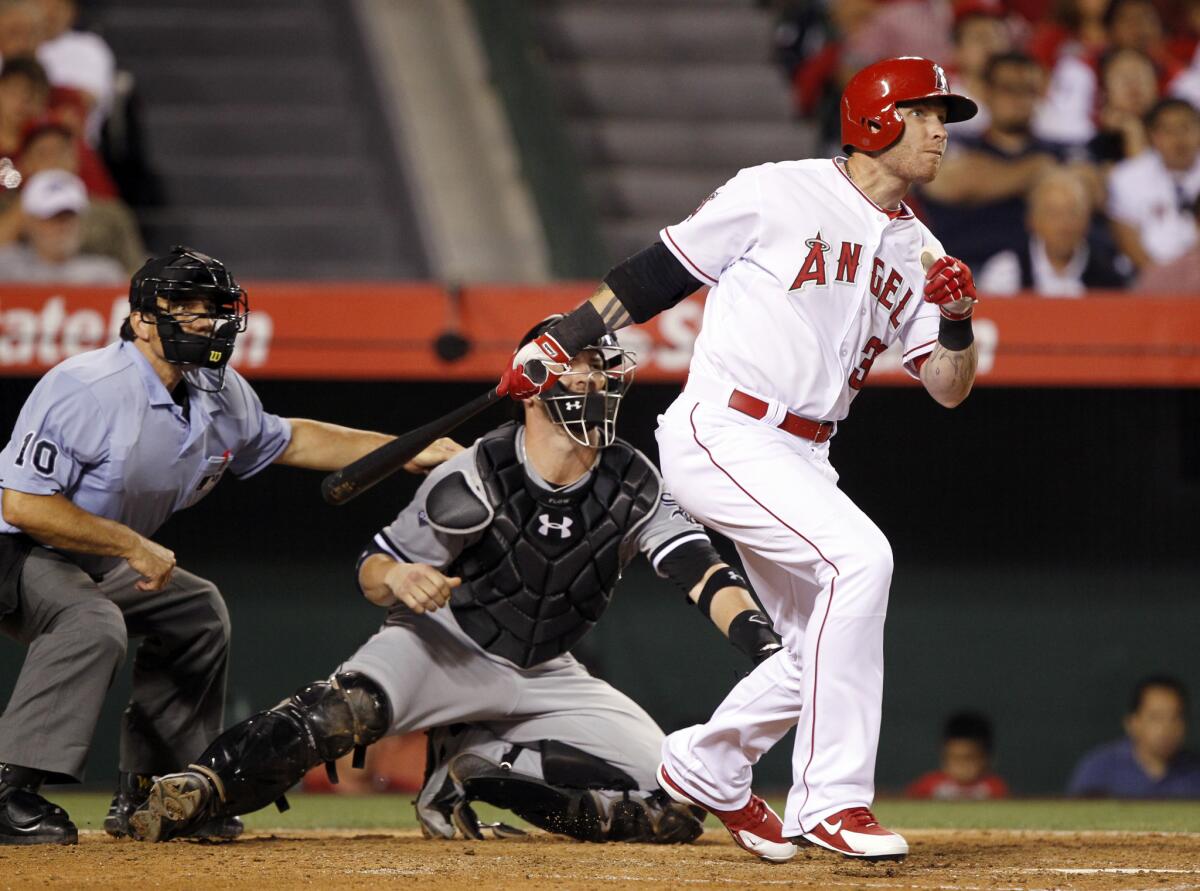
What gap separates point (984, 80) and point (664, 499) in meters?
4.07

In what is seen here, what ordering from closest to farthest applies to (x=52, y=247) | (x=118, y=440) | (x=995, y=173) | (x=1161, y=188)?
(x=118, y=440) < (x=52, y=247) < (x=995, y=173) < (x=1161, y=188)

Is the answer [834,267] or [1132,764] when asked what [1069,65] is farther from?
[834,267]

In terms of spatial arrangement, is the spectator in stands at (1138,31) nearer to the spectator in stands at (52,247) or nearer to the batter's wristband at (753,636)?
the spectator in stands at (52,247)

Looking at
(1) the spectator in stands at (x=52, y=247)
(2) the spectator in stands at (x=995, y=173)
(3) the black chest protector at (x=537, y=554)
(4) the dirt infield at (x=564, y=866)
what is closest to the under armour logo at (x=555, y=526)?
(3) the black chest protector at (x=537, y=554)

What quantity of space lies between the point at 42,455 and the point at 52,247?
2.79 metres

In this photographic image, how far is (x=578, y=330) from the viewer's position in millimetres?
3566

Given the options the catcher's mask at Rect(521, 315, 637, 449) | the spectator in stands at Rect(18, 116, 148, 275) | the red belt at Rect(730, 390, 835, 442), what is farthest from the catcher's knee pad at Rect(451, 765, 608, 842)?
the spectator in stands at Rect(18, 116, 148, 275)

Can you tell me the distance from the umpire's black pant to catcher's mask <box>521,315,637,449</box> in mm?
974

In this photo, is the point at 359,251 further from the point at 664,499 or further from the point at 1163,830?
the point at 1163,830

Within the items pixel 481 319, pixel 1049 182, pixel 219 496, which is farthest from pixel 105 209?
pixel 1049 182

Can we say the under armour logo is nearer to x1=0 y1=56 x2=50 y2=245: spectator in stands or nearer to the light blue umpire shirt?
the light blue umpire shirt

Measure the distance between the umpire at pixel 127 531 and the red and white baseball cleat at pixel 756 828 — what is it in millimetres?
1213

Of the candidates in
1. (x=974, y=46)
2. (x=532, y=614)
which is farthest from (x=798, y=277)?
(x=974, y=46)

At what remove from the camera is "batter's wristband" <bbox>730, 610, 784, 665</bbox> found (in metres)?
3.69
